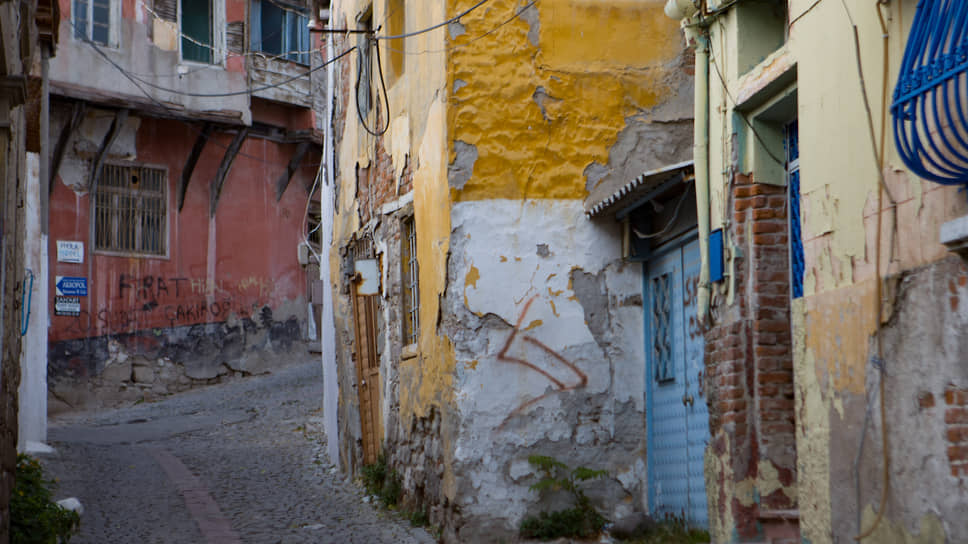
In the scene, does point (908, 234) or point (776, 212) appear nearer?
point (908, 234)

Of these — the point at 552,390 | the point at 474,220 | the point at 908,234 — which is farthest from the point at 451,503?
the point at 908,234

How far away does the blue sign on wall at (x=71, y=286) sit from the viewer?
19.0 meters

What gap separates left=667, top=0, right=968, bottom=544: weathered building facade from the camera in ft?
13.4

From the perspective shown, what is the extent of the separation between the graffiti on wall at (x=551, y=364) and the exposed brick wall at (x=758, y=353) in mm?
2457

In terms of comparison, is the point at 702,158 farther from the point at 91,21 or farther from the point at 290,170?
the point at 290,170

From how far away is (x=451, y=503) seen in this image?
858 cm

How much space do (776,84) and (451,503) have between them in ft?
14.5

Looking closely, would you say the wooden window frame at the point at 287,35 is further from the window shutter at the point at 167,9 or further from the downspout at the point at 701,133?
the downspout at the point at 701,133

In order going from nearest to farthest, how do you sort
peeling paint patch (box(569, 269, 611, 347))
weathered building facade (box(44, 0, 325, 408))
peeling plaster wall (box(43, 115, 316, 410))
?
peeling paint patch (box(569, 269, 611, 347))
weathered building facade (box(44, 0, 325, 408))
peeling plaster wall (box(43, 115, 316, 410))

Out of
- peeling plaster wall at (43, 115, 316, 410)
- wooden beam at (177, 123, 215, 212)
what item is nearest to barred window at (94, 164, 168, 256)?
peeling plaster wall at (43, 115, 316, 410)

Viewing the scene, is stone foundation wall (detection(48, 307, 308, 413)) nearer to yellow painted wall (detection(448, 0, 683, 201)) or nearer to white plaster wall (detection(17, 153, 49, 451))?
white plaster wall (detection(17, 153, 49, 451))

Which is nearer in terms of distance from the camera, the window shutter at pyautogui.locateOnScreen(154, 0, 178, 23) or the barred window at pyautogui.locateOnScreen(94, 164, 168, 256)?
the barred window at pyautogui.locateOnScreen(94, 164, 168, 256)

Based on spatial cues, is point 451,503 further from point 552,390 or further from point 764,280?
point 764,280

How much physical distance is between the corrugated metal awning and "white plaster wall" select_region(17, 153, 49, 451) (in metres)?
7.43
